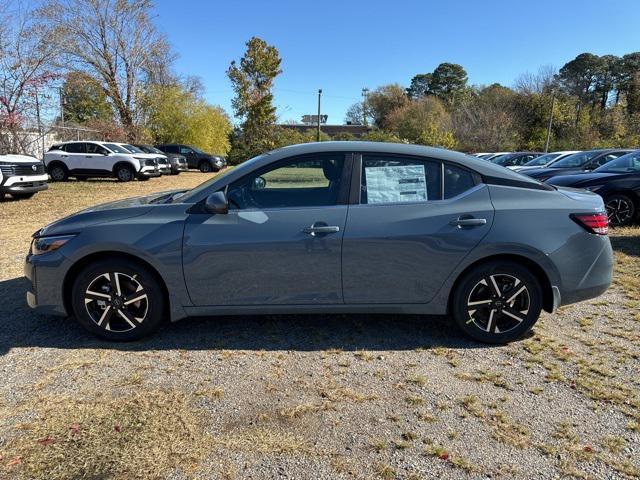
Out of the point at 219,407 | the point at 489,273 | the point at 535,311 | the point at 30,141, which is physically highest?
the point at 30,141

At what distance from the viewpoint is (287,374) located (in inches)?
124

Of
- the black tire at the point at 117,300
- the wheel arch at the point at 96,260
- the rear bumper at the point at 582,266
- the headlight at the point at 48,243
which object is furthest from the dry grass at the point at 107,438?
the rear bumper at the point at 582,266

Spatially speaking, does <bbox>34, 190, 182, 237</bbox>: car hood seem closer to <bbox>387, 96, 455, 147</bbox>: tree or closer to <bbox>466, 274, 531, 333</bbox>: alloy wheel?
<bbox>466, 274, 531, 333</bbox>: alloy wheel

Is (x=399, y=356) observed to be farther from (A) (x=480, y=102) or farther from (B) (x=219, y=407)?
(A) (x=480, y=102)

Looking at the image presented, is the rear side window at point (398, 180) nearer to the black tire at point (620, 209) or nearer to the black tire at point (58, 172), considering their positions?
the black tire at point (620, 209)

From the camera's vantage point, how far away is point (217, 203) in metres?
3.35

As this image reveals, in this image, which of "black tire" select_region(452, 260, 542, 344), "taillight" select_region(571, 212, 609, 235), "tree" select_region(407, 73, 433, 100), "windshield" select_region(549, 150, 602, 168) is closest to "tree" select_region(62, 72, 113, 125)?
"windshield" select_region(549, 150, 602, 168)

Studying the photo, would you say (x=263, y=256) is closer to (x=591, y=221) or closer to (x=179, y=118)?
(x=591, y=221)

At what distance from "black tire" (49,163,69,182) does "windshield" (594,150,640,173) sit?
755 inches

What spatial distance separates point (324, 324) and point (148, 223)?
173cm

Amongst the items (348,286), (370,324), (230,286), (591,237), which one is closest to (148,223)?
(230,286)

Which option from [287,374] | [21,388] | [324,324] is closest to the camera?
[21,388]

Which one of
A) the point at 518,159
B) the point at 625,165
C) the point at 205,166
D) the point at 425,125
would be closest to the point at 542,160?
the point at 518,159

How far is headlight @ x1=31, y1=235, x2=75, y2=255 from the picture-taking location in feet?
11.5
